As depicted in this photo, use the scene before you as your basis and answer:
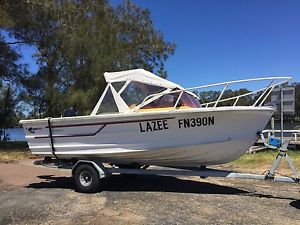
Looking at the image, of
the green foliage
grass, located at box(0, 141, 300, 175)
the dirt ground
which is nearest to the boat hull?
the dirt ground

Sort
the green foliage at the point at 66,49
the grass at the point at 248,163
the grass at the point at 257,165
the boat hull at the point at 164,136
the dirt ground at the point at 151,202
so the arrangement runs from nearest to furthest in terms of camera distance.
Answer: the dirt ground at the point at 151,202 < the boat hull at the point at 164,136 < the grass at the point at 257,165 < the grass at the point at 248,163 < the green foliage at the point at 66,49

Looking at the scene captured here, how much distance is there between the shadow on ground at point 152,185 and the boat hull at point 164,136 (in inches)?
25.9

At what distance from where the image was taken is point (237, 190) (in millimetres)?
9133

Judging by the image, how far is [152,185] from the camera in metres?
10.0

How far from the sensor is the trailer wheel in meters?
9.09

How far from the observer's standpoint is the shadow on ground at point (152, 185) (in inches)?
357

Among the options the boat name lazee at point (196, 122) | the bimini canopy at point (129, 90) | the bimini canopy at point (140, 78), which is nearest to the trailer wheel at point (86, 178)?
the bimini canopy at point (129, 90)

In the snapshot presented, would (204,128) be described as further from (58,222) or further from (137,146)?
Result: (58,222)

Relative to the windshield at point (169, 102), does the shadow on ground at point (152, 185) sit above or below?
below

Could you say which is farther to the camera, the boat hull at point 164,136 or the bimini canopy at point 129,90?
the bimini canopy at point 129,90

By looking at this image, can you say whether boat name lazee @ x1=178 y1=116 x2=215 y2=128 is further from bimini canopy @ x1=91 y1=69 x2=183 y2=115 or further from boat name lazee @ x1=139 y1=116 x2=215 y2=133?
bimini canopy @ x1=91 y1=69 x2=183 y2=115

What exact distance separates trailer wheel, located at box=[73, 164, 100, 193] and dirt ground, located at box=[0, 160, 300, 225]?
214 millimetres

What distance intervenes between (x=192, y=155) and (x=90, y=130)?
247 cm

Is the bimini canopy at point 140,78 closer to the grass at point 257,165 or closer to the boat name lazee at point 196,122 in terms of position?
the boat name lazee at point 196,122
